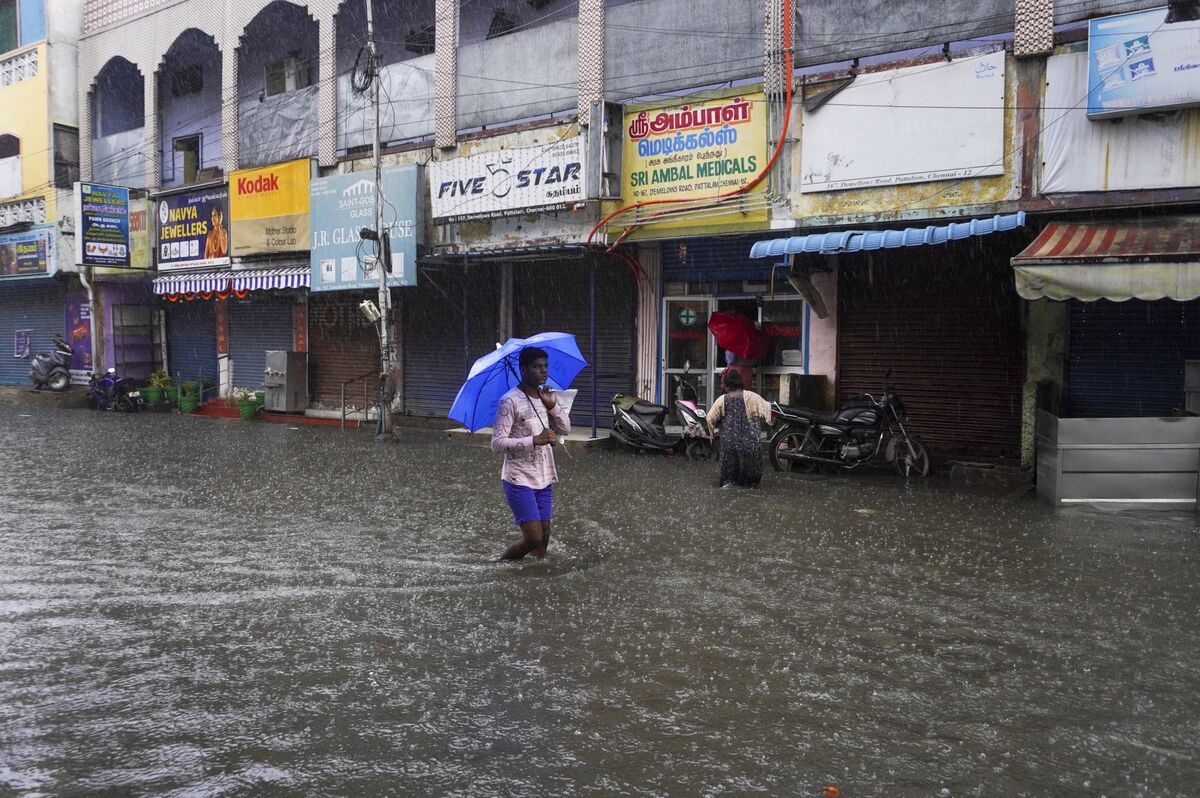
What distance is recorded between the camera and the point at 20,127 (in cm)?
2658

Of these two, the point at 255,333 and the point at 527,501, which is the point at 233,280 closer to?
the point at 255,333

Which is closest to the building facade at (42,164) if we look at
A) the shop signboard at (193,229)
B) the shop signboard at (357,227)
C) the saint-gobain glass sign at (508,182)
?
the shop signboard at (193,229)

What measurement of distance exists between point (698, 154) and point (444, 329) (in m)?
7.11

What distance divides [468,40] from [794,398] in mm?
9422

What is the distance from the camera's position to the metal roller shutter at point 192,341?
24469 millimetres

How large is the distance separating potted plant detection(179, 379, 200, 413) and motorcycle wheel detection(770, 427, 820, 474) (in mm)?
15883

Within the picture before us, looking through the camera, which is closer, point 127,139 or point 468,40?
point 468,40

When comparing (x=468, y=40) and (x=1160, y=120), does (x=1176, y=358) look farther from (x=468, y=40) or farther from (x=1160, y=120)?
(x=468, y=40)

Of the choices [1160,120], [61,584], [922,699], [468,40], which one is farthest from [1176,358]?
[468,40]

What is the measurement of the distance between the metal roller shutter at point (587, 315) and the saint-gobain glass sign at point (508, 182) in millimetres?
1558

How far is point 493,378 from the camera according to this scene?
738cm

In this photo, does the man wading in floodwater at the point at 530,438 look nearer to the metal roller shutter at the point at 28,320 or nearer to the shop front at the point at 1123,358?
the shop front at the point at 1123,358

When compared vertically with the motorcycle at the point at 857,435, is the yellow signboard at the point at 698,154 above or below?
above

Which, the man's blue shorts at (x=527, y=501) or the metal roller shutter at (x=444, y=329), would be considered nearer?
the man's blue shorts at (x=527, y=501)
